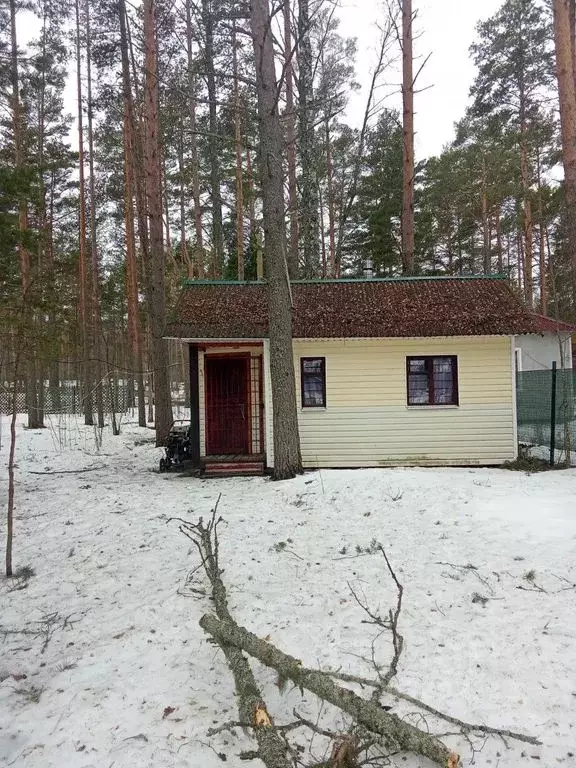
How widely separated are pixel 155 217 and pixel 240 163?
719 cm

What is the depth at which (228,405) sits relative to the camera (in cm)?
1147

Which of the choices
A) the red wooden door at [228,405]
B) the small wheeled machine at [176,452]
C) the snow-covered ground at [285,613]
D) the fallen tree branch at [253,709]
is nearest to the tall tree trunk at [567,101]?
the snow-covered ground at [285,613]

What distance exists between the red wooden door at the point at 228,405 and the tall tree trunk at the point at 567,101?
7.06m

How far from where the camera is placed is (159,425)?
46.4ft

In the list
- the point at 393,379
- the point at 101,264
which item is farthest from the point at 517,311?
the point at 101,264

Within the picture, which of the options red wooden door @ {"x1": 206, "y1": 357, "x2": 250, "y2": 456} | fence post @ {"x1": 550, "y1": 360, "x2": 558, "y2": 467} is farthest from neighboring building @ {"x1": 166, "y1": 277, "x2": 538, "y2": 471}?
fence post @ {"x1": 550, "y1": 360, "x2": 558, "y2": 467}

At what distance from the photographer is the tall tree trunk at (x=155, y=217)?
1300cm

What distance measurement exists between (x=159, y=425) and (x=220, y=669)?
1101cm

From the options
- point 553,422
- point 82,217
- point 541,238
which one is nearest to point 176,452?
point 553,422

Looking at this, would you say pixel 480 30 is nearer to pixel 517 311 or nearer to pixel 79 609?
pixel 517 311

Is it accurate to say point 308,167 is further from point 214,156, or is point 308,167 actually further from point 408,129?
point 214,156

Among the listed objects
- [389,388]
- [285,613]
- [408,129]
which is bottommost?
[285,613]

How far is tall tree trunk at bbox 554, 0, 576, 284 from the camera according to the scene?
9359 millimetres

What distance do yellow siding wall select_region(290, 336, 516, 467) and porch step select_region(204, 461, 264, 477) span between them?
1.07 m
